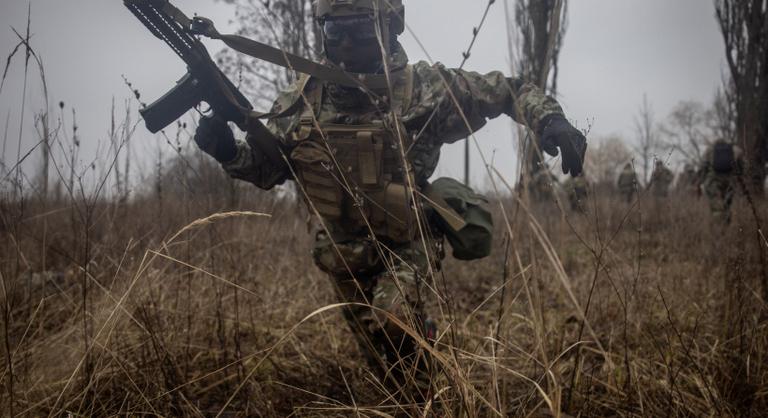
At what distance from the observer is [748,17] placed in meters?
6.90

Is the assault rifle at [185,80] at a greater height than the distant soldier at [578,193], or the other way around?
the assault rifle at [185,80]

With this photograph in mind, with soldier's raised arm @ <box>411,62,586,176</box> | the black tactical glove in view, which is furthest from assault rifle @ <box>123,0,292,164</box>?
the black tactical glove

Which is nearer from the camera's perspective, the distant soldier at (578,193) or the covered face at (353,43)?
Answer: the distant soldier at (578,193)

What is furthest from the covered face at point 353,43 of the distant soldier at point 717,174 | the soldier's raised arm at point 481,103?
the distant soldier at point 717,174

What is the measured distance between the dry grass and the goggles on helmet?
3.14 ft

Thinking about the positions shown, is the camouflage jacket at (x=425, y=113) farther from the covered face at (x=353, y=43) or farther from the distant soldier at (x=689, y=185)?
the distant soldier at (x=689, y=185)

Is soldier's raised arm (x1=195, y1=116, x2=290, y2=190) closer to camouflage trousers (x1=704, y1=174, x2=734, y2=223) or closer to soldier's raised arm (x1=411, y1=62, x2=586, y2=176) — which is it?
soldier's raised arm (x1=411, y1=62, x2=586, y2=176)

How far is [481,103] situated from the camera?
184 cm

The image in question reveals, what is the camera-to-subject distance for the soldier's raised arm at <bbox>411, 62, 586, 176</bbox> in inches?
61.6

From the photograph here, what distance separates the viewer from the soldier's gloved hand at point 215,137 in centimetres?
176

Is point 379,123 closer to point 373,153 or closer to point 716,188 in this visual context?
point 373,153

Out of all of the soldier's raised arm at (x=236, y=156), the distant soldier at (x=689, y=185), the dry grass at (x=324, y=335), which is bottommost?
the dry grass at (x=324, y=335)

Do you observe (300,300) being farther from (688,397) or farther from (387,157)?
(688,397)

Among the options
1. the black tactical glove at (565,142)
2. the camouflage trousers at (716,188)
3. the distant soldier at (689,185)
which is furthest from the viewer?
the camouflage trousers at (716,188)
